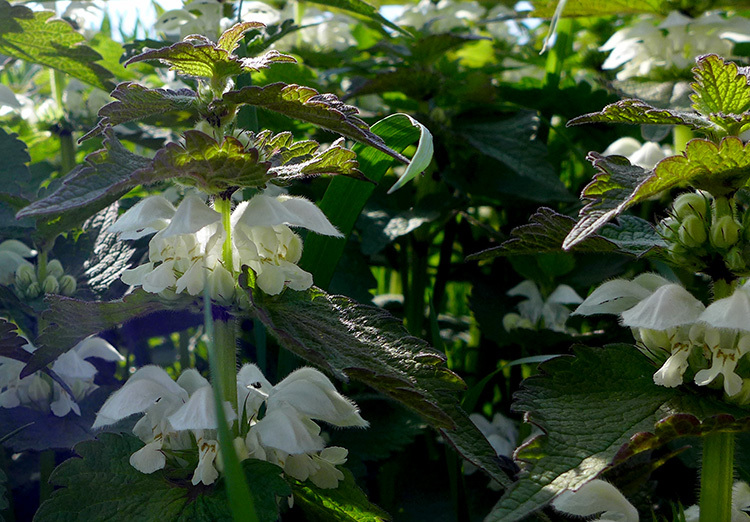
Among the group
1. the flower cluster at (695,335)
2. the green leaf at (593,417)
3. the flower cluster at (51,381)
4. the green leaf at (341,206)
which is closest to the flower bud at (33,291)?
the flower cluster at (51,381)

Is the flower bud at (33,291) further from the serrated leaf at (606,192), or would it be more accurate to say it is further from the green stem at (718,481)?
the green stem at (718,481)

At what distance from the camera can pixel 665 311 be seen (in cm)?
74

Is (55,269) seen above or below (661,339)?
below

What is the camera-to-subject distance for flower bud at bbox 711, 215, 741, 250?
736 mm

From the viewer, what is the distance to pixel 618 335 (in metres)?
1.37

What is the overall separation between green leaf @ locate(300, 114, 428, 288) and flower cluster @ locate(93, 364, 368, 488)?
0.94 ft

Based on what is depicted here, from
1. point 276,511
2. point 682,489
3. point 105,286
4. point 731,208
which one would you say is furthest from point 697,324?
point 105,286

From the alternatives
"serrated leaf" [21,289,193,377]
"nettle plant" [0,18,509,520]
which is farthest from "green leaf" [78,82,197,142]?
"serrated leaf" [21,289,193,377]

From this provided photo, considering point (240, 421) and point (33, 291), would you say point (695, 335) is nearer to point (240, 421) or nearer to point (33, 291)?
point (240, 421)

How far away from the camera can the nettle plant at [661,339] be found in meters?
0.68

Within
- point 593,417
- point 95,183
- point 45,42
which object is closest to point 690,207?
point 593,417

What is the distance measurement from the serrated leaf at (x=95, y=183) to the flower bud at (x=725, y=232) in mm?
574

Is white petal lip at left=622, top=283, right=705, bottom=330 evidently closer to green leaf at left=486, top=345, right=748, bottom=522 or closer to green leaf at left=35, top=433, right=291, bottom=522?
green leaf at left=486, top=345, right=748, bottom=522

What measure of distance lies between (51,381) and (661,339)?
0.89m
